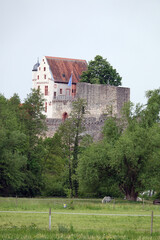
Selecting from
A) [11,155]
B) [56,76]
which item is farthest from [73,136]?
[56,76]

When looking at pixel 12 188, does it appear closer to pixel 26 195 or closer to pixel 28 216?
pixel 26 195

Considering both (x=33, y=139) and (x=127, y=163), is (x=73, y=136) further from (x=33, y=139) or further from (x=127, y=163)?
(x=127, y=163)

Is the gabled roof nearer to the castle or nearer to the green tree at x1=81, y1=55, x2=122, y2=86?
the castle

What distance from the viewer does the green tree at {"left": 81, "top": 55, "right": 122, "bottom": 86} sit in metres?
95.4

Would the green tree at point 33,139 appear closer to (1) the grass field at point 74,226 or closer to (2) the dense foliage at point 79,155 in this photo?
(2) the dense foliage at point 79,155

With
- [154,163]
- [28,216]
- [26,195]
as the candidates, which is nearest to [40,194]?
[26,195]

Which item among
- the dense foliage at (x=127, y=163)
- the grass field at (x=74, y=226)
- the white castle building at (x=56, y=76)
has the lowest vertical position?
the grass field at (x=74, y=226)

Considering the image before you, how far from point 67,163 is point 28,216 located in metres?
31.1

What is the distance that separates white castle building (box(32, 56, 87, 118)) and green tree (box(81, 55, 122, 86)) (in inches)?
128

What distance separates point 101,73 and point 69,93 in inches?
234

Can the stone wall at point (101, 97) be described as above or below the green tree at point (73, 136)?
above

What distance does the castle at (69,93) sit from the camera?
80.2m

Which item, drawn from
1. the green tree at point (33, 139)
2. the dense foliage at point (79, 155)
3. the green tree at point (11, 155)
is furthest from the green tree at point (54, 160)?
the green tree at point (11, 155)

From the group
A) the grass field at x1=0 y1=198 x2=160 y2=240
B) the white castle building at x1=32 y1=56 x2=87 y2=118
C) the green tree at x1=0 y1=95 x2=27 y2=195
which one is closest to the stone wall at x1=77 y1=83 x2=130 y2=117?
the white castle building at x1=32 y1=56 x2=87 y2=118
